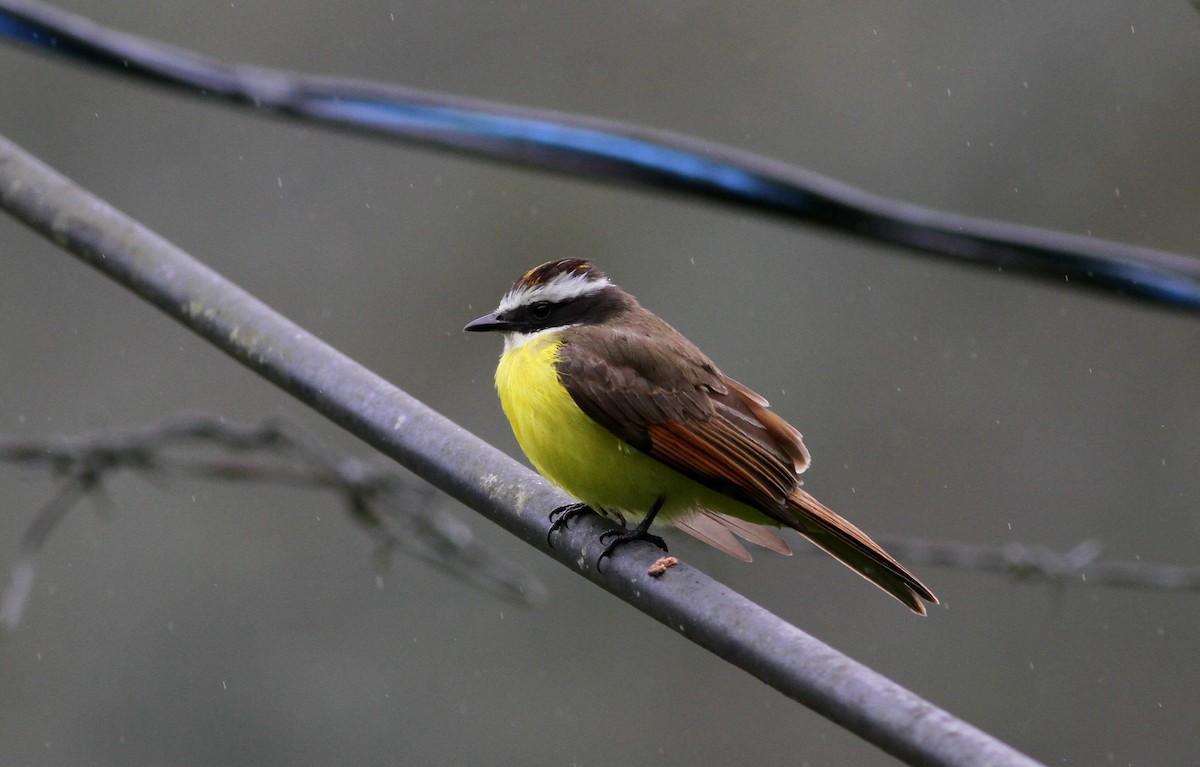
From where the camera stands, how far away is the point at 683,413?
3.78 m

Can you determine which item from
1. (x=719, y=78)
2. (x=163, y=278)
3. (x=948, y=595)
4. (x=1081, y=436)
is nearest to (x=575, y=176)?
(x=163, y=278)

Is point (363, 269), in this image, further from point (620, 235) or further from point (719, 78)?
point (719, 78)

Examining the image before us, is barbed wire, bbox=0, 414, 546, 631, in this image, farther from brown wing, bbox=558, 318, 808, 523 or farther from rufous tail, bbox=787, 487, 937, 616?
rufous tail, bbox=787, 487, 937, 616

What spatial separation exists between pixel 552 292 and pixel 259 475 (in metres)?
0.98

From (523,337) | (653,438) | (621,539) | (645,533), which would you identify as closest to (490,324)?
(523,337)

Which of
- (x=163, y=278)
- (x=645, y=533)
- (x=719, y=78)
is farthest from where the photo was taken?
(x=719, y=78)

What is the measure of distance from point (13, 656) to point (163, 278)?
650 centimetres

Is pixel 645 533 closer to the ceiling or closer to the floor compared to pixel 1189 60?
closer to the floor

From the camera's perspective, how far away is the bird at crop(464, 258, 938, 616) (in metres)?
3.62

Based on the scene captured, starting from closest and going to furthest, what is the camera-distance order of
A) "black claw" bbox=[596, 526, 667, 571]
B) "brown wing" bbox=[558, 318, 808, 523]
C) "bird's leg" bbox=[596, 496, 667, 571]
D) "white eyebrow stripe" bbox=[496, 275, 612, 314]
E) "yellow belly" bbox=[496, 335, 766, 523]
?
"black claw" bbox=[596, 526, 667, 571] < "bird's leg" bbox=[596, 496, 667, 571] < "brown wing" bbox=[558, 318, 808, 523] < "yellow belly" bbox=[496, 335, 766, 523] < "white eyebrow stripe" bbox=[496, 275, 612, 314]

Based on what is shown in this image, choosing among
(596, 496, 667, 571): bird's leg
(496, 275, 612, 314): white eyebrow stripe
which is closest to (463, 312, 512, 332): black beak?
(496, 275, 612, 314): white eyebrow stripe

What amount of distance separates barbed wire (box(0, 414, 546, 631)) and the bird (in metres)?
0.31

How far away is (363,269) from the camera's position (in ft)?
32.1

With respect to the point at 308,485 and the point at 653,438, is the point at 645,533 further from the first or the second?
the point at 308,485
